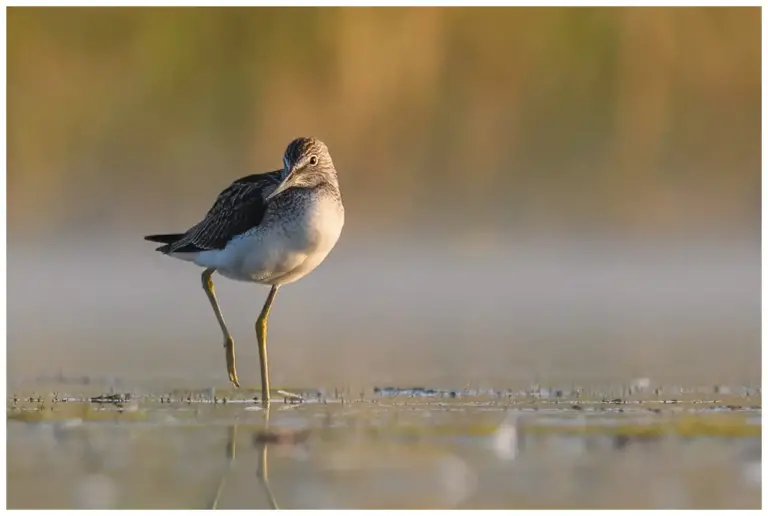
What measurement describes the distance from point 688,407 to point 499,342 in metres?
2.89

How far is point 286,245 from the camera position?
9.57 metres

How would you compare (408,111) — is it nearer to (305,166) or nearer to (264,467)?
(305,166)

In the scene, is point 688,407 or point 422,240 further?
point 422,240

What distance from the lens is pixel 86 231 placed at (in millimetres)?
18141

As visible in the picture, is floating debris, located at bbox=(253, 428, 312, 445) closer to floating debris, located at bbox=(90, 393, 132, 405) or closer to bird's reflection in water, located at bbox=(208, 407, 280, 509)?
bird's reflection in water, located at bbox=(208, 407, 280, 509)

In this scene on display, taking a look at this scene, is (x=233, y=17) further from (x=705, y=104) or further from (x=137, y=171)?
(x=705, y=104)

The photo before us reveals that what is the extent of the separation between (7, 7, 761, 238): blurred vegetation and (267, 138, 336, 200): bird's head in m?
8.66

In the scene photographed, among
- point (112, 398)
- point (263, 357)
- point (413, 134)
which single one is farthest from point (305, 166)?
point (413, 134)

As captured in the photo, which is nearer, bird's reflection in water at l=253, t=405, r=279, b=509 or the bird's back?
bird's reflection in water at l=253, t=405, r=279, b=509

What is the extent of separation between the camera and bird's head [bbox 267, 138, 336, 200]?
9734 mm

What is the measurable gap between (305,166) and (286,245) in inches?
21.9

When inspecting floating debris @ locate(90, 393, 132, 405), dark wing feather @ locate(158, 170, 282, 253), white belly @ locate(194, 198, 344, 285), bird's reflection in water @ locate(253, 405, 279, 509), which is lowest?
bird's reflection in water @ locate(253, 405, 279, 509)

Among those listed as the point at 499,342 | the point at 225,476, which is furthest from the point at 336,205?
the point at 225,476

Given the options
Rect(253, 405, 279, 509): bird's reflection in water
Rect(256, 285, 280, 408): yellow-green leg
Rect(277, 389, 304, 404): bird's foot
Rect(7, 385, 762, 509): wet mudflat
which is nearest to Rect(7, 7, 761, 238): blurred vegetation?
Rect(256, 285, 280, 408): yellow-green leg
